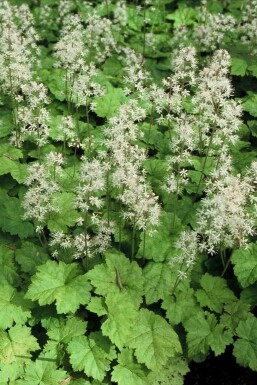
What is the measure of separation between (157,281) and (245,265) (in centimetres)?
82

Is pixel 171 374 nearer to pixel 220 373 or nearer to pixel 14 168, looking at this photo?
pixel 220 373

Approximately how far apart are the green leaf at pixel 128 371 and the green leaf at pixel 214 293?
797 mm

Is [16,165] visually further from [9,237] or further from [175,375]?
[175,375]

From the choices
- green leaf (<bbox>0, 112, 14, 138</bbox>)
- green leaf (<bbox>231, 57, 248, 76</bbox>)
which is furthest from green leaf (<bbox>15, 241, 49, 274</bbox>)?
green leaf (<bbox>231, 57, 248, 76</bbox>)

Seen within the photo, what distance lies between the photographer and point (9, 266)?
425 centimetres

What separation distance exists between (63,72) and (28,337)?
13.4ft

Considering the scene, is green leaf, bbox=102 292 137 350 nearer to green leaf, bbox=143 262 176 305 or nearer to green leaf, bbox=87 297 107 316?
green leaf, bbox=87 297 107 316

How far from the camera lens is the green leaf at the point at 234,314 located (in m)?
3.93

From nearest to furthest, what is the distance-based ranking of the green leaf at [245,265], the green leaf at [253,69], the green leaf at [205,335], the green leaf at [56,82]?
the green leaf at [205,335], the green leaf at [245,265], the green leaf at [56,82], the green leaf at [253,69]

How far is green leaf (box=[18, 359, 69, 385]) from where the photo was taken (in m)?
3.58

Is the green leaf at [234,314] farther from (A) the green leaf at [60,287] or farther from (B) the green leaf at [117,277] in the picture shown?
(A) the green leaf at [60,287]

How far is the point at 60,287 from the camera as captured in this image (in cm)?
380

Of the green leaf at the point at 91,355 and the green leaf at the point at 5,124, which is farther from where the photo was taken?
the green leaf at the point at 5,124

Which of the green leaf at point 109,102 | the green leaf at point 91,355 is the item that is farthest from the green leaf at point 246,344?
the green leaf at point 109,102
